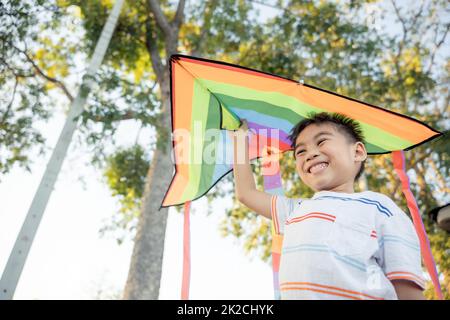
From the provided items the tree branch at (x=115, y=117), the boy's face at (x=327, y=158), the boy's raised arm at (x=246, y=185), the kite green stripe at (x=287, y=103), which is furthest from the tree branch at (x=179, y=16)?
the boy's face at (x=327, y=158)

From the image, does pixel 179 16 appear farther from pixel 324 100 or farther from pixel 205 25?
pixel 324 100

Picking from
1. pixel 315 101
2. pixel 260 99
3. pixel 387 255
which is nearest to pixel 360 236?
pixel 387 255

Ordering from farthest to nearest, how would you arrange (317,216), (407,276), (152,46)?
(152,46)
(317,216)
(407,276)

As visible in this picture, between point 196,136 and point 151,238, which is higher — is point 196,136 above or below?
below

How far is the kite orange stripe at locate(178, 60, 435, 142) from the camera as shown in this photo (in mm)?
2145

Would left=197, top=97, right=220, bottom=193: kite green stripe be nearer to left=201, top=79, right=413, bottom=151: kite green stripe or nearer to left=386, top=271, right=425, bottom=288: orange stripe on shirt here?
left=201, top=79, right=413, bottom=151: kite green stripe

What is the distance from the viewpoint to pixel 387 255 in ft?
4.23

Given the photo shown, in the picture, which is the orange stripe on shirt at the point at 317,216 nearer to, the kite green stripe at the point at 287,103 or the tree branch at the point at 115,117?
the kite green stripe at the point at 287,103

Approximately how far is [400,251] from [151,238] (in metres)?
4.72

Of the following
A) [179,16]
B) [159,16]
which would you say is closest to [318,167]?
[159,16]

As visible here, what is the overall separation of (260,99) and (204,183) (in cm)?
69

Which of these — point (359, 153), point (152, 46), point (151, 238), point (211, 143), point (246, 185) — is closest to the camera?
point (359, 153)

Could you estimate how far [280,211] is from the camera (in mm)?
1762
